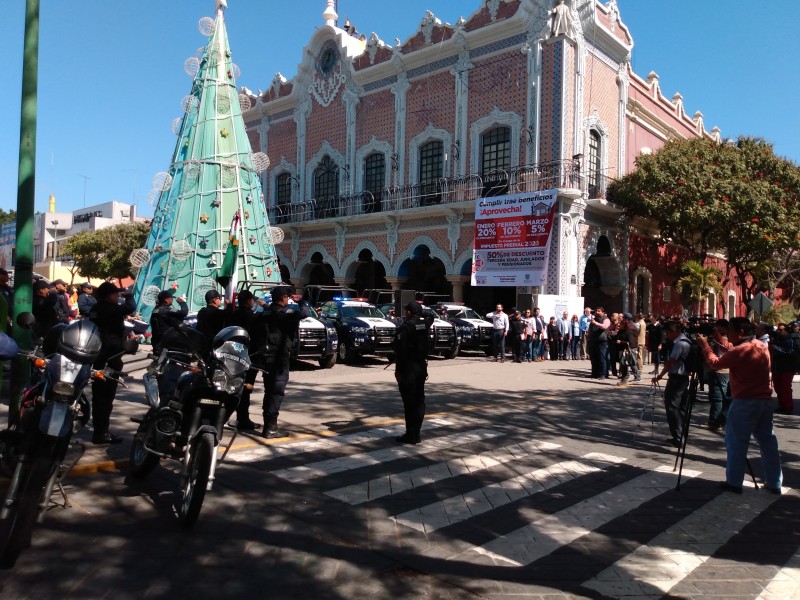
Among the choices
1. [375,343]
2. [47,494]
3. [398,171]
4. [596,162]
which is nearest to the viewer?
[47,494]

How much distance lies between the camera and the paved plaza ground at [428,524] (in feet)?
12.4

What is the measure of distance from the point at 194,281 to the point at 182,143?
5.14m

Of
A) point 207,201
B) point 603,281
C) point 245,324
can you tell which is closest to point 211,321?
point 245,324

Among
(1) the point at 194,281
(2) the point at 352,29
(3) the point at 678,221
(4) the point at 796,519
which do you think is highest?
(2) the point at 352,29

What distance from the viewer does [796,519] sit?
5188 mm

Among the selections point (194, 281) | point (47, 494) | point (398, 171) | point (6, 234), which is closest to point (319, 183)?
point (398, 171)

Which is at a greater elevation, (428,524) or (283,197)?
(283,197)

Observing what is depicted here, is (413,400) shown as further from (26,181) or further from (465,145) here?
(465,145)

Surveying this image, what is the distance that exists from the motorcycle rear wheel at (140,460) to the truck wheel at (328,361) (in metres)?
9.93

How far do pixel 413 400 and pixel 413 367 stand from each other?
385 millimetres

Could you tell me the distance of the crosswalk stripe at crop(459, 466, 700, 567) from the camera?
4250 millimetres

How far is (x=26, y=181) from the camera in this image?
21.0ft

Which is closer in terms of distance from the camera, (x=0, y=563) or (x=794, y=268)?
(x=0, y=563)

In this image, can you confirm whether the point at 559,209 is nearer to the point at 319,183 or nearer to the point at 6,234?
the point at 319,183
